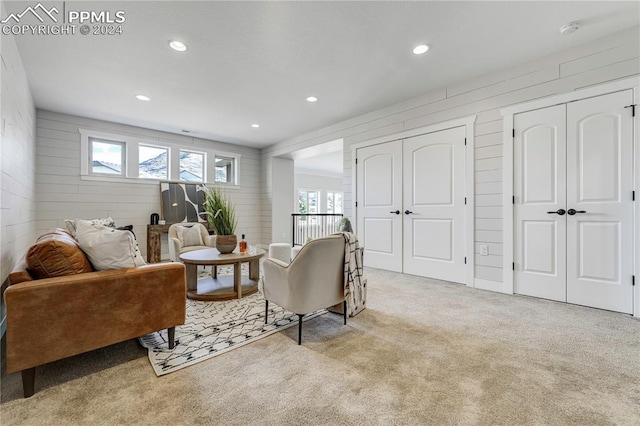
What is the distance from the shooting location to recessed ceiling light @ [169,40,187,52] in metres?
2.68

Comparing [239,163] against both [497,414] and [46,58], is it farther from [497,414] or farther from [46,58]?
[497,414]

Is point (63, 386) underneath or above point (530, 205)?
underneath


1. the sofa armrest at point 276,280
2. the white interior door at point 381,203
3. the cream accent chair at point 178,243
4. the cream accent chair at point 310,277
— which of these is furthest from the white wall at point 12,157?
the white interior door at point 381,203

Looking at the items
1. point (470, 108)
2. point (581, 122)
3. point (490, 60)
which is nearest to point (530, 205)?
point (581, 122)

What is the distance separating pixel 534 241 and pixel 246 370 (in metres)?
3.24

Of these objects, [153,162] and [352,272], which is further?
[153,162]

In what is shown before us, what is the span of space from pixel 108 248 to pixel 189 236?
2.81 m

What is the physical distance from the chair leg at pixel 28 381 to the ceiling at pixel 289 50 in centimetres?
263

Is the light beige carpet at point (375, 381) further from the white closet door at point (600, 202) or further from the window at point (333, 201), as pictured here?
the window at point (333, 201)

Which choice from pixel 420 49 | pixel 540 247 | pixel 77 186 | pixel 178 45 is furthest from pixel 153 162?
pixel 540 247

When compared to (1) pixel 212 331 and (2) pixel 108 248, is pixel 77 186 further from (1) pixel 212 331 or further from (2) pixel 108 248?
(1) pixel 212 331

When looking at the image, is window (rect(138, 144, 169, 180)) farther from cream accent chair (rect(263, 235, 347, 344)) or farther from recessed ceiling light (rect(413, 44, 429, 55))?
recessed ceiling light (rect(413, 44, 429, 55))

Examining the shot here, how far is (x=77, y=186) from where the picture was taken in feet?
15.6

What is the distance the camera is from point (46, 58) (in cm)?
293
